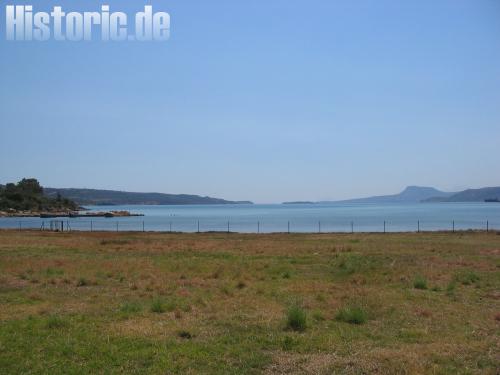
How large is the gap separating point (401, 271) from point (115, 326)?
14136 mm

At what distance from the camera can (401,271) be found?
21969mm

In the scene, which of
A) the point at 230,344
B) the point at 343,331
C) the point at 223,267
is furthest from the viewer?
the point at 223,267

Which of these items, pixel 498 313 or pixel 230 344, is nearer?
pixel 230 344

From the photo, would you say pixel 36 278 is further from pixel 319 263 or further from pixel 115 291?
pixel 319 263

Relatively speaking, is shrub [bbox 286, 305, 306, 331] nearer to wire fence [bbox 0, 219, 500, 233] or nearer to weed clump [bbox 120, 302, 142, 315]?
weed clump [bbox 120, 302, 142, 315]

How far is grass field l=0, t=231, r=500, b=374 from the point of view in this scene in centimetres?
879

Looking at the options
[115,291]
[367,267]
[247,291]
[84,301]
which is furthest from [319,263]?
[84,301]

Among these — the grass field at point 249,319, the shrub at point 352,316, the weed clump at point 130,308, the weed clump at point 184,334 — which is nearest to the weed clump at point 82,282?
the grass field at point 249,319

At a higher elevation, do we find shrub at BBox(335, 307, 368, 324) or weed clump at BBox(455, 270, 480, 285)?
shrub at BBox(335, 307, 368, 324)

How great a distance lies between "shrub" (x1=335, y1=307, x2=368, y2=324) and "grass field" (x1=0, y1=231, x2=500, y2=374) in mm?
24

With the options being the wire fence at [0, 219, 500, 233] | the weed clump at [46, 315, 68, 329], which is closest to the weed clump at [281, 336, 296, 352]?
the weed clump at [46, 315, 68, 329]

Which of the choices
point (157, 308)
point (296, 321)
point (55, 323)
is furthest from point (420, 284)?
point (55, 323)

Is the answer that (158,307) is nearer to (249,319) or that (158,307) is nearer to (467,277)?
(249,319)

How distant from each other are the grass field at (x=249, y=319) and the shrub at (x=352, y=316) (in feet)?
0.08
